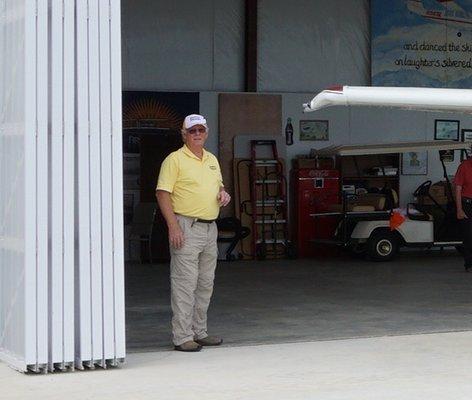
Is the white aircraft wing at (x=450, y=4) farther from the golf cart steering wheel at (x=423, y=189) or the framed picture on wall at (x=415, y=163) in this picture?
the golf cart steering wheel at (x=423, y=189)

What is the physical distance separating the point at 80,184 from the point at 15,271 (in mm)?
791

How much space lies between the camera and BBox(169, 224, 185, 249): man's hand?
8.19 m

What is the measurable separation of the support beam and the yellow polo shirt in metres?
9.67

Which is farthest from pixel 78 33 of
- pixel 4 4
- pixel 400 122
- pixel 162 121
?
pixel 400 122

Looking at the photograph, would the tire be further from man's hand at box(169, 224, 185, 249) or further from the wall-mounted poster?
man's hand at box(169, 224, 185, 249)

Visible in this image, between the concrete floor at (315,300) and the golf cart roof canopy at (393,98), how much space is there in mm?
2199

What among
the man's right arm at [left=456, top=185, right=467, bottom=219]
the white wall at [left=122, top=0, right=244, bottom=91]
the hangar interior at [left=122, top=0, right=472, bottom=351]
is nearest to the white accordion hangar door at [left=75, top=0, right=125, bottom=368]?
the hangar interior at [left=122, top=0, right=472, bottom=351]

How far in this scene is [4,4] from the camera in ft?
26.3

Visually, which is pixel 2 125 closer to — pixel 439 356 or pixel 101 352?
pixel 101 352

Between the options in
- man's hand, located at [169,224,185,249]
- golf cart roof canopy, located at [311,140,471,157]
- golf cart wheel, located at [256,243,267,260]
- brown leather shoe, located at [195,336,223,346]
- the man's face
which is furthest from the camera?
golf cart wheel, located at [256,243,267,260]

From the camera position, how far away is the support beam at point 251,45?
17.8 m

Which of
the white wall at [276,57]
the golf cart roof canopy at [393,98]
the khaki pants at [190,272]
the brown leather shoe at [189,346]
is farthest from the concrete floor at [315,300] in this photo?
the white wall at [276,57]

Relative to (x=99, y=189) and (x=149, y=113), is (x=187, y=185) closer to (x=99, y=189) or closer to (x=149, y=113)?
(x=99, y=189)

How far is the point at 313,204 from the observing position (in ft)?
59.3
